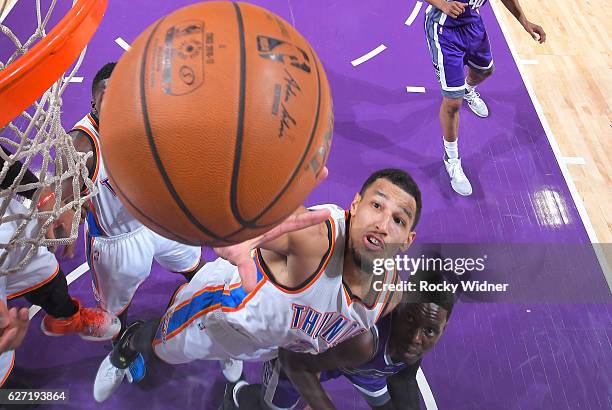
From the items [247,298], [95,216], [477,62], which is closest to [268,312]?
[247,298]

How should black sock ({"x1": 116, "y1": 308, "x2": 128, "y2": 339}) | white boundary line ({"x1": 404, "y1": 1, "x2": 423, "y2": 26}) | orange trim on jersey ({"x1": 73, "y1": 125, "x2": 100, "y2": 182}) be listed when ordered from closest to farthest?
orange trim on jersey ({"x1": 73, "y1": 125, "x2": 100, "y2": 182})
black sock ({"x1": 116, "y1": 308, "x2": 128, "y2": 339})
white boundary line ({"x1": 404, "y1": 1, "x2": 423, "y2": 26})

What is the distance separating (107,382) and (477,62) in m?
3.00

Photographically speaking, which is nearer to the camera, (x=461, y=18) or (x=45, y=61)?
(x=45, y=61)

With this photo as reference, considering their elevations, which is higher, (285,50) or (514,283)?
(285,50)

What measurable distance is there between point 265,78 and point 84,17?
0.91 metres

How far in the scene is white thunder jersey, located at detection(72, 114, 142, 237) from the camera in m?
2.13

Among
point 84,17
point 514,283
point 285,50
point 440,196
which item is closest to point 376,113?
point 440,196

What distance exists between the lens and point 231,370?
106 inches

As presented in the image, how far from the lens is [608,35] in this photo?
16.1 ft

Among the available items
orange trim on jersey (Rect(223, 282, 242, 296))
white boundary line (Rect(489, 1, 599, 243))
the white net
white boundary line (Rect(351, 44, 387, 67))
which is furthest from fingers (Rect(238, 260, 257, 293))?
white boundary line (Rect(351, 44, 387, 67))

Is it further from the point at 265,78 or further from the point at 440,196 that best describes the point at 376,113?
the point at 265,78

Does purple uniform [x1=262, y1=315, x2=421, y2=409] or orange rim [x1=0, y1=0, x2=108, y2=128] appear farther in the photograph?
purple uniform [x1=262, y1=315, x2=421, y2=409]

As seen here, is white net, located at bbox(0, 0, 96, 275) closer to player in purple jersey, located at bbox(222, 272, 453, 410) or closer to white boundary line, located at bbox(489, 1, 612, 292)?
player in purple jersey, located at bbox(222, 272, 453, 410)

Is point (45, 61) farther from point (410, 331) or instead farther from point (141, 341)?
point (410, 331)
